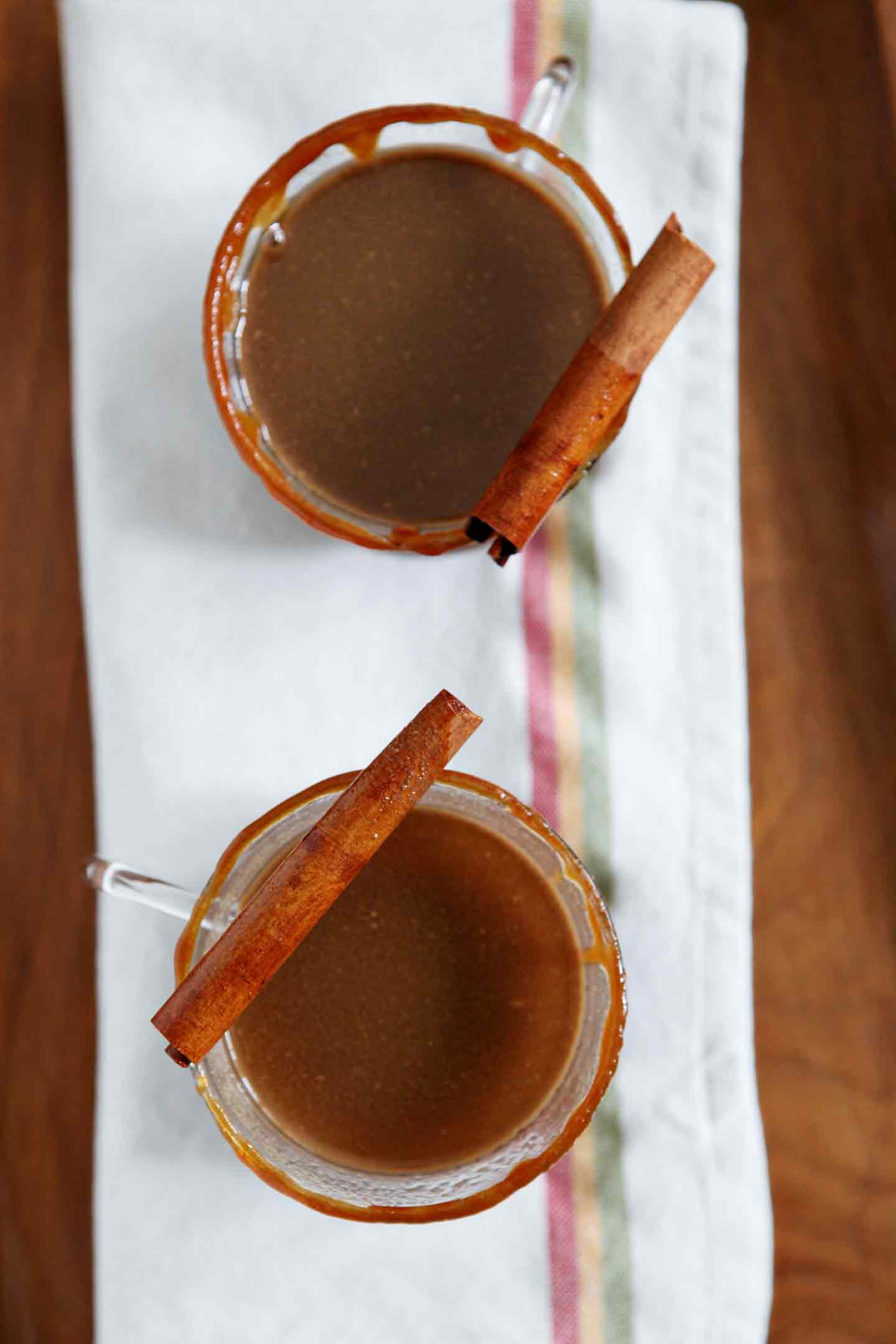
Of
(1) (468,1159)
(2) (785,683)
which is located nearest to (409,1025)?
(1) (468,1159)

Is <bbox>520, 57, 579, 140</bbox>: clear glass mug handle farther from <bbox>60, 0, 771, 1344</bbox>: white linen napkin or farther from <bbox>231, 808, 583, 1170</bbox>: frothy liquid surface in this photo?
<bbox>231, 808, 583, 1170</bbox>: frothy liquid surface

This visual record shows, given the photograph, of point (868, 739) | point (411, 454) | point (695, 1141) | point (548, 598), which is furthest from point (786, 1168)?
point (411, 454)

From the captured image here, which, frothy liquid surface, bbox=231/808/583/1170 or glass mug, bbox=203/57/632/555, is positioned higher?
glass mug, bbox=203/57/632/555

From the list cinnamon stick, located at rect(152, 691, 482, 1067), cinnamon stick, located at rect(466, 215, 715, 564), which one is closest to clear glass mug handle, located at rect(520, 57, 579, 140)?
cinnamon stick, located at rect(466, 215, 715, 564)

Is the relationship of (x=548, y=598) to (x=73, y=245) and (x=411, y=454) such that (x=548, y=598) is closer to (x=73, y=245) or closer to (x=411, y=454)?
(x=411, y=454)

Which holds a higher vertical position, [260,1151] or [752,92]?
[752,92]

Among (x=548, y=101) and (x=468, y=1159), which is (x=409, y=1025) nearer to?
(x=468, y=1159)

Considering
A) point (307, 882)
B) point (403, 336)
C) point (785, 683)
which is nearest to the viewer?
point (307, 882)
